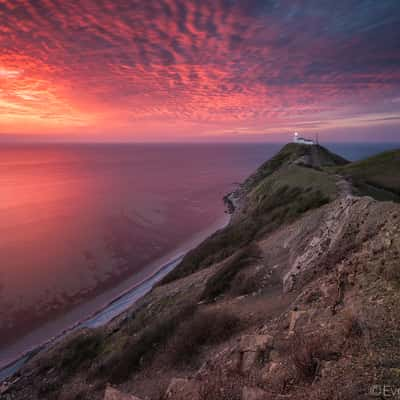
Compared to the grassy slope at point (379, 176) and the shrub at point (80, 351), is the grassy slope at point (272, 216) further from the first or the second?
the shrub at point (80, 351)

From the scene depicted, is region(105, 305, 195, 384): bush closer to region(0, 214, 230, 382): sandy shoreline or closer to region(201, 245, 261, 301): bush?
region(201, 245, 261, 301): bush

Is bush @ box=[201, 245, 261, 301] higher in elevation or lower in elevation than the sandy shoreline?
higher

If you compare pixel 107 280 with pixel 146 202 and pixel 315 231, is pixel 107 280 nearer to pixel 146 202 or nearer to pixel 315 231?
pixel 315 231

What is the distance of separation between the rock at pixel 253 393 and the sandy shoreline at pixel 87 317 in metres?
18.9

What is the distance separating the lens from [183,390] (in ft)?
20.9

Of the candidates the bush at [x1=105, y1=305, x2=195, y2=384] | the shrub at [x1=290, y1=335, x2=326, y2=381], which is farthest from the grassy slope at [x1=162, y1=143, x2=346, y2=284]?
the shrub at [x1=290, y1=335, x2=326, y2=381]

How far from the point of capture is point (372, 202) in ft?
37.1

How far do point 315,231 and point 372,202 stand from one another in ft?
10.6

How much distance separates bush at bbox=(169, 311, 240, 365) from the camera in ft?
30.2

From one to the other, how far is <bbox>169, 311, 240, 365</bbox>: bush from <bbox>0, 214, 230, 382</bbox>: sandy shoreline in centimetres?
1377

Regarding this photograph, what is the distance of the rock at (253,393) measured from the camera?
497 cm

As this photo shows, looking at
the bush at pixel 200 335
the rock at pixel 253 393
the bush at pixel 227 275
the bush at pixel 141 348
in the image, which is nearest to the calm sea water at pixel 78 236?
the bush at pixel 141 348

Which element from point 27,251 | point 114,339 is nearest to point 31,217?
point 27,251

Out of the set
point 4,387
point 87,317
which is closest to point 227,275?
point 4,387
